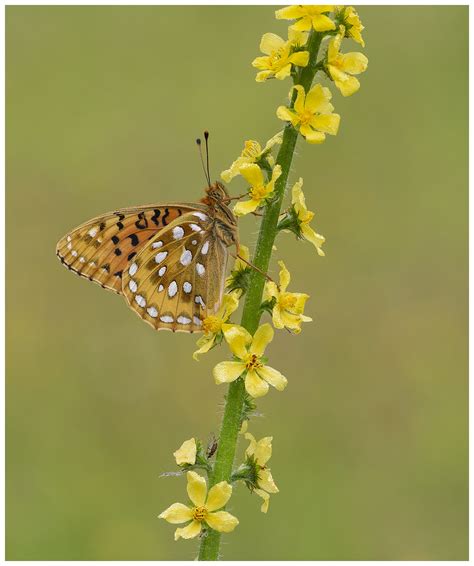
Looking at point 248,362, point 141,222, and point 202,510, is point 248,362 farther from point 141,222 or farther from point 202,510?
point 141,222

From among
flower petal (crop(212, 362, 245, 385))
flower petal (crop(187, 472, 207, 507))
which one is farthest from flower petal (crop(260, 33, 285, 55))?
flower petal (crop(187, 472, 207, 507))

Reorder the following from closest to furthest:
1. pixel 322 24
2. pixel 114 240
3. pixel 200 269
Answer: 1. pixel 322 24
2. pixel 200 269
3. pixel 114 240

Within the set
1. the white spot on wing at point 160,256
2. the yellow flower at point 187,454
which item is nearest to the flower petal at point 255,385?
the yellow flower at point 187,454

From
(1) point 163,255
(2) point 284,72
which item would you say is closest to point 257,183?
(2) point 284,72

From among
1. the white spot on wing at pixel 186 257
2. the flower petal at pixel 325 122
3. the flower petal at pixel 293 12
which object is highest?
the flower petal at pixel 293 12

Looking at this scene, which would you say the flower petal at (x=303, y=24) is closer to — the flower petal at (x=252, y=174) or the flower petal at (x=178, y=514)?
the flower petal at (x=252, y=174)

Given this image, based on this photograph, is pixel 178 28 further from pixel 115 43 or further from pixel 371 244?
pixel 371 244

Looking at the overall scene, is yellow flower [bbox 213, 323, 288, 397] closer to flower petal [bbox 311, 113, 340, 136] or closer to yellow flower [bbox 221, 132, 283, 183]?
yellow flower [bbox 221, 132, 283, 183]
